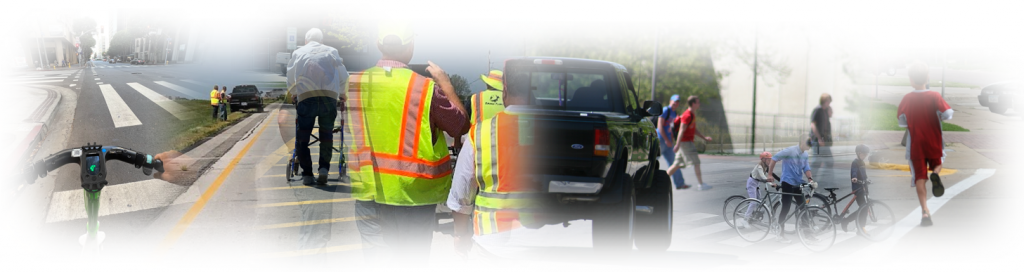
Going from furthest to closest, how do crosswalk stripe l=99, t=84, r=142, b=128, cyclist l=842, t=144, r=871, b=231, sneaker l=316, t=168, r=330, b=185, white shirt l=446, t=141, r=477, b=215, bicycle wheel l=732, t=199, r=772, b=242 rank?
crosswalk stripe l=99, t=84, r=142, b=128 < sneaker l=316, t=168, r=330, b=185 < bicycle wheel l=732, t=199, r=772, b=242 < cyclist l=842, t=144, r=871, b=231 < white shirt l=446, t=141, r=477, b=215

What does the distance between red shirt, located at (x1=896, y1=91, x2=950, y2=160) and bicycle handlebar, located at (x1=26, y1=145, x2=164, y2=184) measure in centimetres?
366

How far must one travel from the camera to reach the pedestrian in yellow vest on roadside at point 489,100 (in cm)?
287

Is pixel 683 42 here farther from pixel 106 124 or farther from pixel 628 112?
pixel 106 124

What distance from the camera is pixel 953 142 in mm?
3379

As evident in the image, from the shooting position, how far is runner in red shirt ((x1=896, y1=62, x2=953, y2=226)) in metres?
3.24

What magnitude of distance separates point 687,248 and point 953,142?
4.58ft

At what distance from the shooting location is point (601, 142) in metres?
2.43

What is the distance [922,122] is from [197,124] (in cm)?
365

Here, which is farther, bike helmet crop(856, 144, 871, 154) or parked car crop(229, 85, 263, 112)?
parked car crop(229, 85, 263, 112)

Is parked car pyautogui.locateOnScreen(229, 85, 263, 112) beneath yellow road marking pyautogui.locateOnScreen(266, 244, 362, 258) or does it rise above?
above

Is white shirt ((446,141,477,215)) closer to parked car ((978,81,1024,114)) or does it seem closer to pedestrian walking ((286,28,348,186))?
pedestrian walking ((286,28,348,186))

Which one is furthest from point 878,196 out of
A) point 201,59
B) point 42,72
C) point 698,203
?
point 42,72

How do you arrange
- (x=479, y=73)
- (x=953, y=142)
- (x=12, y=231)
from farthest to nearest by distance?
(x=12, y=231) < (x=953, y=142) < (x=479, y=73)

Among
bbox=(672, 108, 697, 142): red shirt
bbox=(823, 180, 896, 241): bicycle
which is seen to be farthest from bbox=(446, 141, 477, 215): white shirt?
bbox=(823, 180, 896, 241): bicycle
